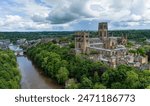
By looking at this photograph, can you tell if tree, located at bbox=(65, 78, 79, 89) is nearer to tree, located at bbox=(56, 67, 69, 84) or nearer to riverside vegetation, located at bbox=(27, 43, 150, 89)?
riverside vegetation, located at bbox=(27, 43, 150, 89)

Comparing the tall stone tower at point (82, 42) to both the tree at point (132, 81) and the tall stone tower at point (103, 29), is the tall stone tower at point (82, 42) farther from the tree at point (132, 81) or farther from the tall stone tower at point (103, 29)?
the tree at point (132, 81)

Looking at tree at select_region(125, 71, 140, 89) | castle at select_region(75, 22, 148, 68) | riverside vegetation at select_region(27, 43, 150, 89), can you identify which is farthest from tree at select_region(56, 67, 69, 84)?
tree at select_region(125, 71, 140, 89)

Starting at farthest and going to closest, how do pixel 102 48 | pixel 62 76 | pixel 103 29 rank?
pixel 103 29 → pixel 102 48 → pixel 62 76

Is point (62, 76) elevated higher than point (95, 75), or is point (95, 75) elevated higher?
point (95, 75)

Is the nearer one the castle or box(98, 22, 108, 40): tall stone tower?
the castle

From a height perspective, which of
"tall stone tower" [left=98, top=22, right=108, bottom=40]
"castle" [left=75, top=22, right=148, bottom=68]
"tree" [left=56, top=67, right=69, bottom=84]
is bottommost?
"tree" [left=56, top=67, right=69, bottom=84]

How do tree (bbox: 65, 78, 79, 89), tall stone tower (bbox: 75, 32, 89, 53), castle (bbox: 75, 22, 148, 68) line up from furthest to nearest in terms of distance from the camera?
tall stone tower (bbox: 75, 32, 89, 53) < castle (bbox: 75, 22, 148, 68) < tree (bbox: 65, 78, 79, 89)

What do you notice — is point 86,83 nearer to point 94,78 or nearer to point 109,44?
point 94,78

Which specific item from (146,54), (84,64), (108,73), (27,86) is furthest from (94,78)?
(146,54)

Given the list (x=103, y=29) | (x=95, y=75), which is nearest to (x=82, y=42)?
(x=103, y=29)

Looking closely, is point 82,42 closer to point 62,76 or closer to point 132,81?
point 62,76

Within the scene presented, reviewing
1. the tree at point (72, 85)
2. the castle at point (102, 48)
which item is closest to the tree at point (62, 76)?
the tree at point (72, 85)
